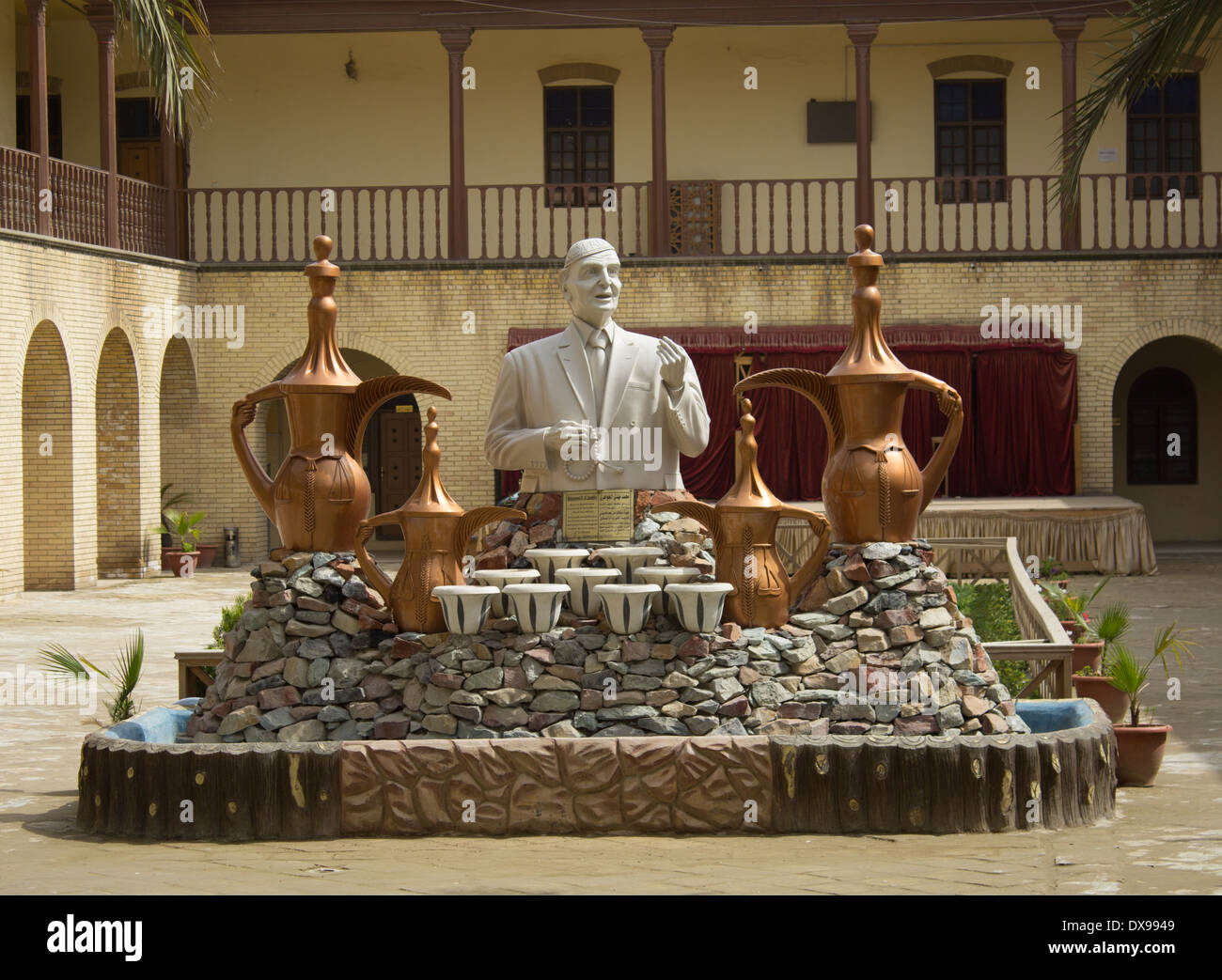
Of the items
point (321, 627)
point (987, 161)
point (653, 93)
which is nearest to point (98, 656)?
point (321, 627)

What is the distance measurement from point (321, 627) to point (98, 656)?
232 inches

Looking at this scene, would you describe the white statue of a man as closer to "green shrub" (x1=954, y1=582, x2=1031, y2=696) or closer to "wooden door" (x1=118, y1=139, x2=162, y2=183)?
"green shrub" (x1=954, y1=582, x2=1031, y2=696)

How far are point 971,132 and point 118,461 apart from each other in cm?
1244

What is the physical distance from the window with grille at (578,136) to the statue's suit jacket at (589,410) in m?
15.2

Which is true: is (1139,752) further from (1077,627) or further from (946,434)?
(1077,627)

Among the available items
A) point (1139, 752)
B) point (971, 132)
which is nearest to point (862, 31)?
point (971, 132)

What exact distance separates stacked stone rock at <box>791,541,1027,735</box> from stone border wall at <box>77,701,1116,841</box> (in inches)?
9.6

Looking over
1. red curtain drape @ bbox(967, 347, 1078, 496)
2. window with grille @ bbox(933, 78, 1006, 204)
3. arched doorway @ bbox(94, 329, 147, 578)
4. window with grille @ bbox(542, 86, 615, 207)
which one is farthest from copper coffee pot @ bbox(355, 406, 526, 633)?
window with grille @ bbox(933, 78, 1006, 204)

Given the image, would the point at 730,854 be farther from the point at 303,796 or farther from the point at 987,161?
the point at 987,161

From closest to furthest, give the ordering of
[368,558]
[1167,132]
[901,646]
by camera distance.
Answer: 1. [901,646]
2. [368,558]
3. [1167,132]

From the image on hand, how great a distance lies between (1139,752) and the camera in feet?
25.3

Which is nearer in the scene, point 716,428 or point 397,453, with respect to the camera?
point 716,428

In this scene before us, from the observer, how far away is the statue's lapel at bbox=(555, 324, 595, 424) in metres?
7.66

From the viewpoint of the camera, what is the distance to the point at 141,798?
6.66 metres
